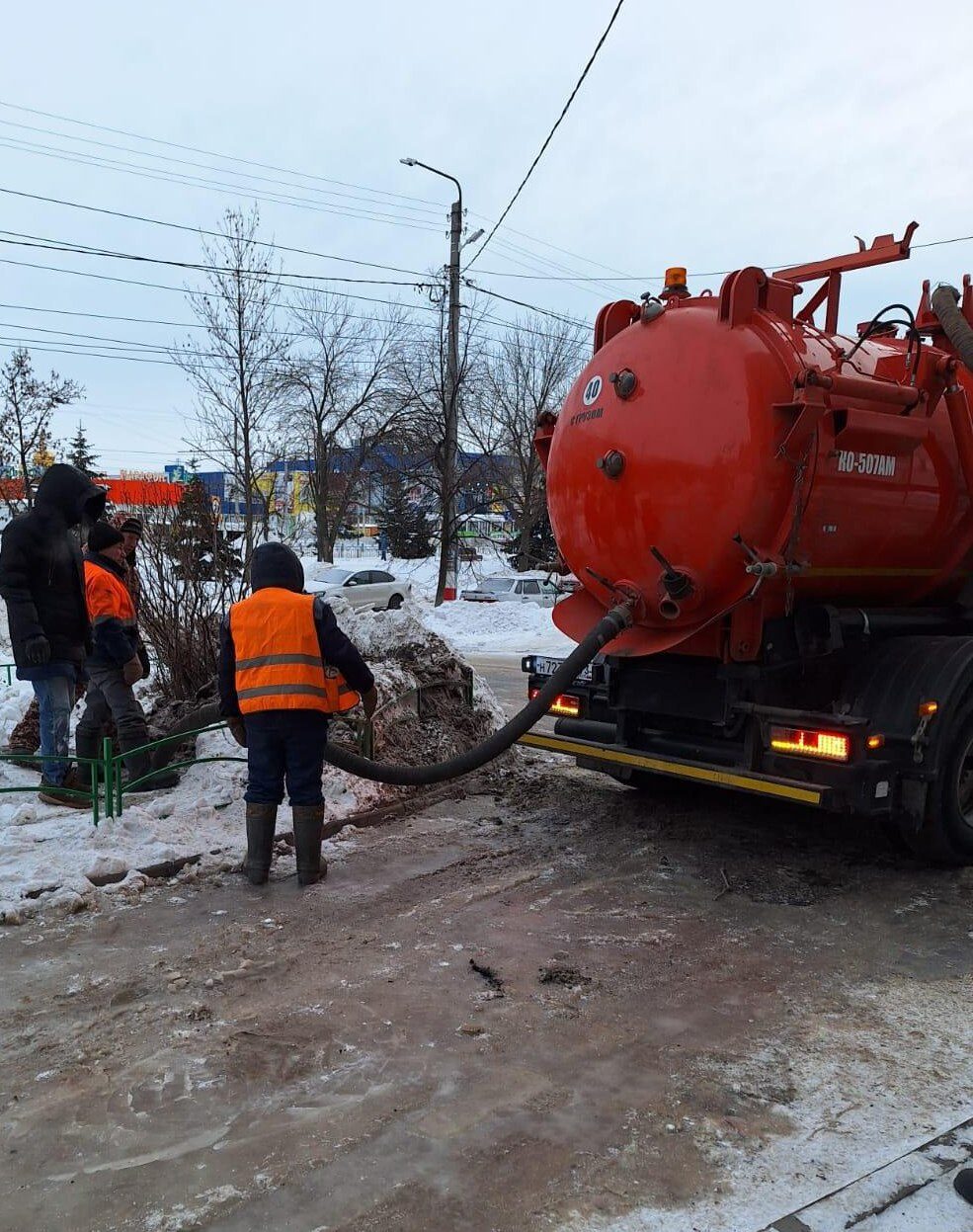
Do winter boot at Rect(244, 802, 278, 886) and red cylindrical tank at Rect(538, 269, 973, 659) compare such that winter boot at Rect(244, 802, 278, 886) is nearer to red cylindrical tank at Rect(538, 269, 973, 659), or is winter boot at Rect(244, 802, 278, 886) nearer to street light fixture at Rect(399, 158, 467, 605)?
red cylindrical tank at Rect(538, 269, 973, 659)

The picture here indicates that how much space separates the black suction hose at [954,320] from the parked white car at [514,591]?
20603 mm

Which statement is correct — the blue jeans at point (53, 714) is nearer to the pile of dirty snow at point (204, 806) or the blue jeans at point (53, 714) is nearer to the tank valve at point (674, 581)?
the pile of dirty snow at point (204, 806)

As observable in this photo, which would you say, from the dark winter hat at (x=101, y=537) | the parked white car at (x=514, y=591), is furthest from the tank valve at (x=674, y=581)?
the parked white car at (x=514, y=591)

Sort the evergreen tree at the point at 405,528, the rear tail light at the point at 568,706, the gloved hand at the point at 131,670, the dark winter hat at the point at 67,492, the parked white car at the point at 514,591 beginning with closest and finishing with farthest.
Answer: the dark winter hat at the point at 67,492, the rear tail light at the point at 568,706, the gloved hand at the point at 131,670, the parked white car at the point at 514,591, the evergreen tree at the point at 405,528

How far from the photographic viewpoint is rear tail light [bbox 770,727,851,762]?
4.85 metres

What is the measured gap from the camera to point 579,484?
5.52m

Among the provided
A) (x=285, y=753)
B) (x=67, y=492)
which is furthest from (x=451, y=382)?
(x=285, y=753)

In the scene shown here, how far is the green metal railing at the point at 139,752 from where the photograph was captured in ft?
17.7

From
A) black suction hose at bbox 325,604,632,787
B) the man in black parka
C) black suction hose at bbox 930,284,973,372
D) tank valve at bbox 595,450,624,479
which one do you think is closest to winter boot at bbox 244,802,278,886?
black suction hose at bbox 325,604,632,787

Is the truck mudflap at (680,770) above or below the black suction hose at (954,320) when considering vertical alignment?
below

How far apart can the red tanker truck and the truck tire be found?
15 millimetres

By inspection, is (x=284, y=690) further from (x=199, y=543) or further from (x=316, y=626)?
(x=199, y=543)

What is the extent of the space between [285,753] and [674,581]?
2253 millimetres

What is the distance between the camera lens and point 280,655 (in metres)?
4.97
